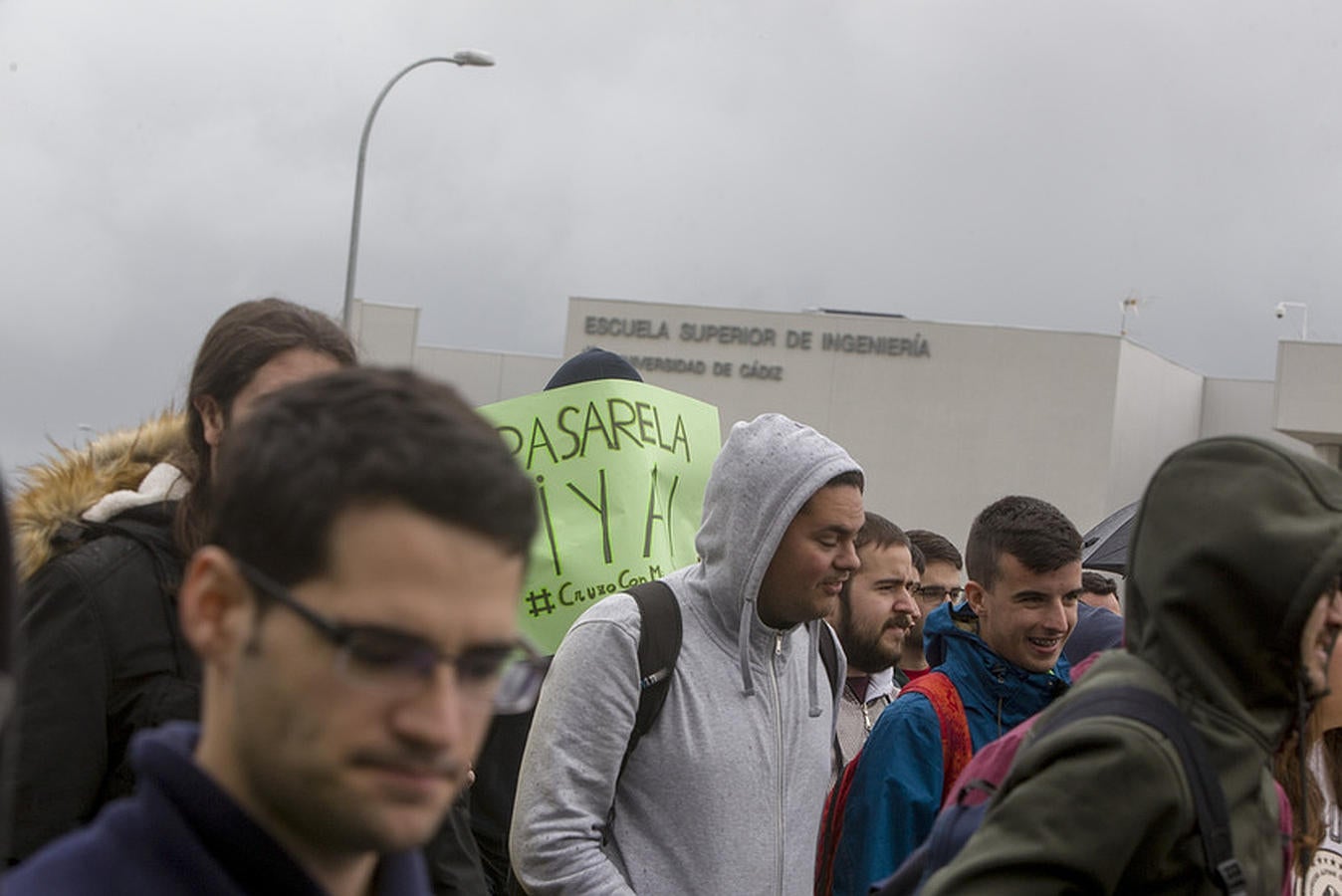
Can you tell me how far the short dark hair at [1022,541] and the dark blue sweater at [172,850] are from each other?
140 inches

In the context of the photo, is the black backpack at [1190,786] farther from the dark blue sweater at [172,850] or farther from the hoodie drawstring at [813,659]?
the hoodie drawstring at [813,659]

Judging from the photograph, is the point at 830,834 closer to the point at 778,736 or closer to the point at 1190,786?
the point at 778,736

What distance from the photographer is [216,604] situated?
1662 mm

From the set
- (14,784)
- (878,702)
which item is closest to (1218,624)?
(14,784)

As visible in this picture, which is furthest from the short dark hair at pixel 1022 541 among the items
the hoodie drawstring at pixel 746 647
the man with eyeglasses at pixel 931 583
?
the man with eyeglasses at pixel 931 583

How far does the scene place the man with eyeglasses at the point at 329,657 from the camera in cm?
159

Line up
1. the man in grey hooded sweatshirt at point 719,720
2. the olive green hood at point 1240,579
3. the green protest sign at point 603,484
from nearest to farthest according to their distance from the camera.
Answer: the olive green hood at point 1240,579 < the man in grey hooded sweatshirt at point 719,720 < the green protest sign at point 603,484

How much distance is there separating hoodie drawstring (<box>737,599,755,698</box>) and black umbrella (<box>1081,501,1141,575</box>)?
2.43 m

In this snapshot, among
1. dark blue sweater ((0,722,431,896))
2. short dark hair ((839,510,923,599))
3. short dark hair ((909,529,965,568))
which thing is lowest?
short dark hair ((909,529,965,568))

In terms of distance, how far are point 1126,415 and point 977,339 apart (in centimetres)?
451

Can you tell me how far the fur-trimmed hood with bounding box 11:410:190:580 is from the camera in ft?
9.61

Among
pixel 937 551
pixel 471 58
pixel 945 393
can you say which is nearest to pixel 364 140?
pixel 471 58

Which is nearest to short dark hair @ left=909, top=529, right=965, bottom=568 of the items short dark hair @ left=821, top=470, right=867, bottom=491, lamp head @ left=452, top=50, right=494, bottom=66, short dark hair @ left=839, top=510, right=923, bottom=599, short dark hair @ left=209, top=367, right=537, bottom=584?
short dark hair @ left=839, top=510, right=923, bottom=599

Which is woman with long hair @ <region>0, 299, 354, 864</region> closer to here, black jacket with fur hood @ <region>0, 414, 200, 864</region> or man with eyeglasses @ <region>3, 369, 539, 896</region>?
black jacket with fur hood @ <region>0, 414, 200, 864</region>
